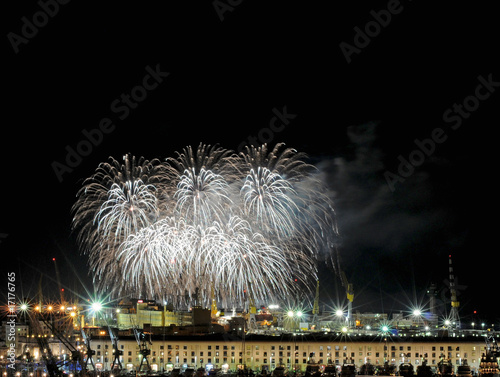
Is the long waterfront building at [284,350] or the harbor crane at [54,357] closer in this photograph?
the harbor crane at [54,357]

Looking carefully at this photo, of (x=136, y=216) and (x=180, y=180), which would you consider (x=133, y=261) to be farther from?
(x=180, y=180)

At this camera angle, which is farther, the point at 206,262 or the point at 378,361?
the point at 378,361

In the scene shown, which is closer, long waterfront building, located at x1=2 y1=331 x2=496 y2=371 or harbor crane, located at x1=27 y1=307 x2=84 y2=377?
harbor crane, located at x1=27 y1=307 x2=84 y2=377

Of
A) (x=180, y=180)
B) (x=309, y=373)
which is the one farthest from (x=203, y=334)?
(x=180, y=180)

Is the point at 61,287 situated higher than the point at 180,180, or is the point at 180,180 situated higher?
the point at 180,180

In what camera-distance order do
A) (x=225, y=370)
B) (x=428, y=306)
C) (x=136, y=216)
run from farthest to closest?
1. (x=428, y=306)
2. (x=225, y=370)
3. (x=136, y=216)

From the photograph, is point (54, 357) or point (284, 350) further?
point (284, 350)

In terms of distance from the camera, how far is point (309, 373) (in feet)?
184

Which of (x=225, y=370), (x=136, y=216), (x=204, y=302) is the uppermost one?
(x=136, y=216)

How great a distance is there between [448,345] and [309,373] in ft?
82.7

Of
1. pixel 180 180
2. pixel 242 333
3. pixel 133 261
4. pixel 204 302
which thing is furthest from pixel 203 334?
pixel 180 180

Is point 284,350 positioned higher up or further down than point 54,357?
higher up

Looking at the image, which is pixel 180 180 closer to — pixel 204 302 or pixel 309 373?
pixel 309 373

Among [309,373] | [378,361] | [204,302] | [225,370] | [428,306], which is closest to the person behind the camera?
[309,373]
